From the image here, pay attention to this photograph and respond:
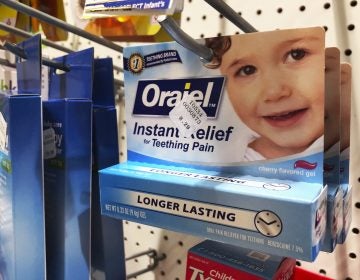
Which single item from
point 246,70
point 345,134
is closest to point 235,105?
point 246,70

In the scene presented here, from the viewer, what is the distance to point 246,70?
386 millimetres

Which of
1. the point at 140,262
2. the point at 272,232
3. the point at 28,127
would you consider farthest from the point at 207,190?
the point at 140,262

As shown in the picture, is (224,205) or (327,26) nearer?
(224,205)

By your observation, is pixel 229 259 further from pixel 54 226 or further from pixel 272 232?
pixel 54 226

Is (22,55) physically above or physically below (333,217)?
above

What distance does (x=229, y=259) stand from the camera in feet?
1.47

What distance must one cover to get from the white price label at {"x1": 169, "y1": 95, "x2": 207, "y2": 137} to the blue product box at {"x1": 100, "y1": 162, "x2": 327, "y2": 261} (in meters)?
0.05

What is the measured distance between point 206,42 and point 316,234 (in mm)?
220

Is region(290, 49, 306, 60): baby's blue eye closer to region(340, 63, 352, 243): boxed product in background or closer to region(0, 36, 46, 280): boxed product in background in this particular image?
region(340, 63, 352, 243): boxed product in background

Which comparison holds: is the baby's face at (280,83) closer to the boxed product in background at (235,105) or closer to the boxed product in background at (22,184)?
the boxed product in background at (235,105)

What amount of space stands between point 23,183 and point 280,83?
1.02ft

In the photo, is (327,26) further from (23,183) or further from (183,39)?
(23,183)

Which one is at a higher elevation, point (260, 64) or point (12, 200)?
point (260, 64)

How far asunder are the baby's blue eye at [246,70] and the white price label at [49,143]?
0.25 m
